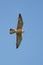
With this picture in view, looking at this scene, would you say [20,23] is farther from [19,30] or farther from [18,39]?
[18,39]

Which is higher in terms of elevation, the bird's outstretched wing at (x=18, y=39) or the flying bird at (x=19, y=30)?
the flying bird at (x=19, y=30)

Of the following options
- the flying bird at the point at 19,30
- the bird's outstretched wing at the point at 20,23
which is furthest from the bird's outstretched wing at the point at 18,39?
the bird's outstretched wing at the point at 20,23

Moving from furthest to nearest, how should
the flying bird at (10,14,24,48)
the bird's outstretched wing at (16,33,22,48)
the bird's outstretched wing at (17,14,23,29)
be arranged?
the bird's outstretched wing at (16,33,22,48) < the bird's outstretched wing at (17,14,23,29) < the flying bird at (10,14,24,48)

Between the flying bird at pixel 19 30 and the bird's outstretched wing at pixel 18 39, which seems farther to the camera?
the bird's outstretched wing at pixel 18 39

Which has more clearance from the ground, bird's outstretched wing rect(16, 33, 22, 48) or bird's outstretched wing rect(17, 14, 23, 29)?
bird's outstretched wing rect(17, 14, 23, 29)

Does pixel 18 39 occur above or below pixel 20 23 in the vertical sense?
below

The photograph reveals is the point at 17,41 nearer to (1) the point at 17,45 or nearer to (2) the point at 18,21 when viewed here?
(1) the point at 17,45

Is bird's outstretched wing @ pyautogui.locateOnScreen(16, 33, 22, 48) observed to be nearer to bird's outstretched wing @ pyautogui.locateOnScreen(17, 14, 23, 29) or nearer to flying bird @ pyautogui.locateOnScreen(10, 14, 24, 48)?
flying bird @ pyautogui.locateOnScreen(10, 14, 24, 48)

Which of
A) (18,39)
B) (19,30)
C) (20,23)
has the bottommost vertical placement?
(18,39)

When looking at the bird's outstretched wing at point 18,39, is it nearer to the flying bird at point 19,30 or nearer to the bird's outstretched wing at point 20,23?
the flying bird at point 19,30

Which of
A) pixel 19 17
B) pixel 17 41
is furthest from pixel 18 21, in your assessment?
pixel 17 41

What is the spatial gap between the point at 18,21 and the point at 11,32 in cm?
107

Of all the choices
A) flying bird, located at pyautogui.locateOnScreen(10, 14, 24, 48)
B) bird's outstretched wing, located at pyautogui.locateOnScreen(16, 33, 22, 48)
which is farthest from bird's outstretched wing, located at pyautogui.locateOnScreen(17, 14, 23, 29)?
bird's outstretched wing, located at pyautogui.locateOnScreen(16, 33, 22, 48)

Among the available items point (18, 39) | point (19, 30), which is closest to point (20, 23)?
point (19, 30)
